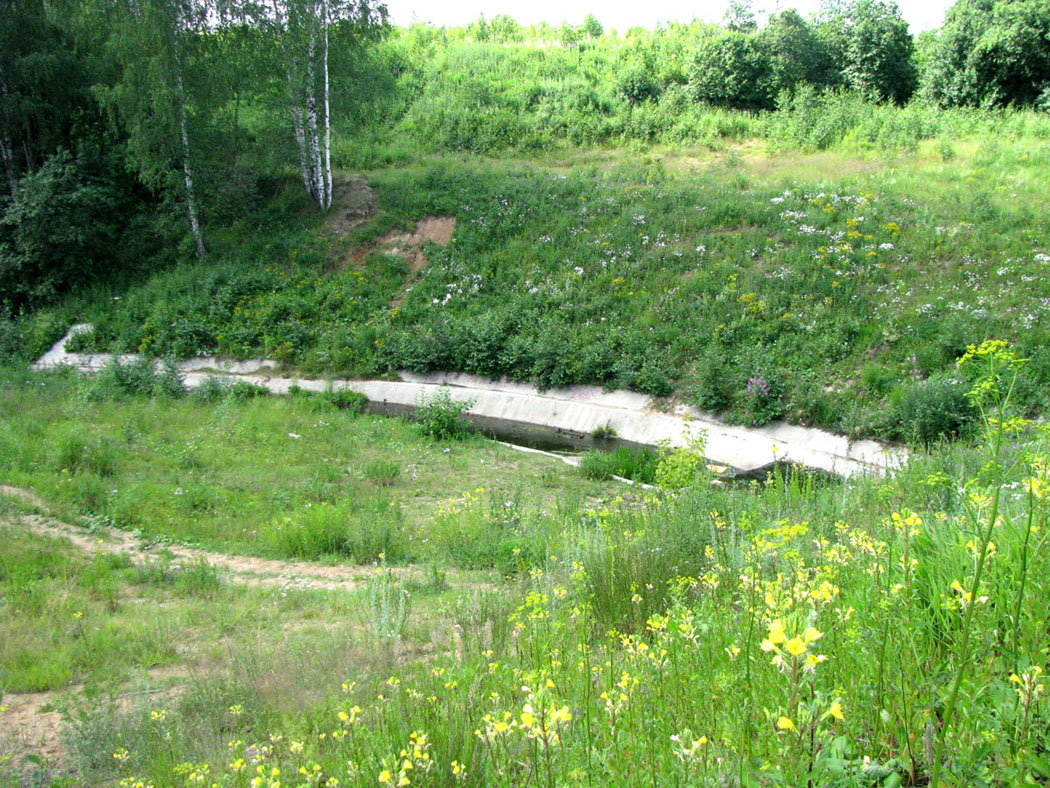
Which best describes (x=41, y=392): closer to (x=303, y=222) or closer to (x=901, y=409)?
(x=303, y=222)

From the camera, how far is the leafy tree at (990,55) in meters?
28.0

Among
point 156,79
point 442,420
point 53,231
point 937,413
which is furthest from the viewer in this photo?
point 53,231

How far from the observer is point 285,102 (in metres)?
26.3

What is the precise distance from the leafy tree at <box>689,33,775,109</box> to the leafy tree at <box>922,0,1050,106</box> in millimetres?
6855

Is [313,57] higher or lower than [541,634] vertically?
higher

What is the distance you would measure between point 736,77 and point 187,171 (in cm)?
2447

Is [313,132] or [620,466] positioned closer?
[620,466]

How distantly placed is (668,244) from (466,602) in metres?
17.7

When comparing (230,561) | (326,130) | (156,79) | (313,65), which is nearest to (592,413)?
(230,561)

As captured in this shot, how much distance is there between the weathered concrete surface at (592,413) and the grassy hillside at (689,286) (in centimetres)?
39

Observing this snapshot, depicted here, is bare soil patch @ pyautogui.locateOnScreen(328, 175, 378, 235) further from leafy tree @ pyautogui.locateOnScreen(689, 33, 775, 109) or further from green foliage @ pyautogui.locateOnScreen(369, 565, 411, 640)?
green foliage @ pyautogui.locateOnScreen(369, 565, 411, 640)

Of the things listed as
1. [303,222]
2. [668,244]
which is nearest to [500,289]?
[668,244]

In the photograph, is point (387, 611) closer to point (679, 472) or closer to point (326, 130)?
point (679, 472)

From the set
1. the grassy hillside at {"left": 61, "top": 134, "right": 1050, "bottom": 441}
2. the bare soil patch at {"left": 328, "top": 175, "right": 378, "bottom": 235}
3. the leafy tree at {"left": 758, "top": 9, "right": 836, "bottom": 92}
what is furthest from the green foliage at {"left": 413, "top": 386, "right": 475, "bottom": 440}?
the leafy tree at {"left": 758, "top": 9, "right": 836, "bottom": 92}
